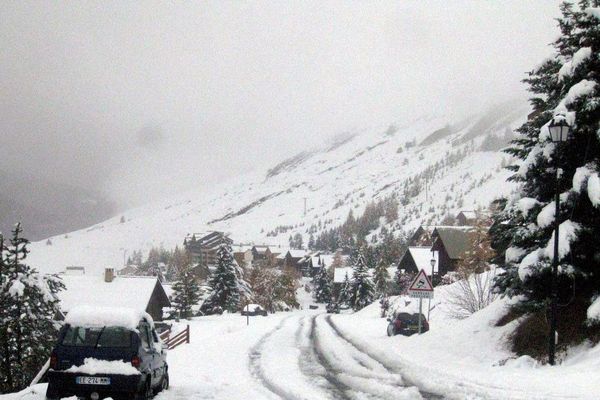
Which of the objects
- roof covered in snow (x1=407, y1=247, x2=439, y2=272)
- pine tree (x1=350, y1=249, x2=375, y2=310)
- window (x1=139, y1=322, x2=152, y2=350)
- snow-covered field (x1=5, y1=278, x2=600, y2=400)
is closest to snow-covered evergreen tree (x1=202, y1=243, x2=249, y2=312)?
pine tree (x1=350, y1=249, x2=375, y2=310)

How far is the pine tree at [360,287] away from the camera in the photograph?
8612cm

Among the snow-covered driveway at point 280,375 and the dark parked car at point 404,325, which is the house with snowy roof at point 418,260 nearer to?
the dark parked car at point 404,325

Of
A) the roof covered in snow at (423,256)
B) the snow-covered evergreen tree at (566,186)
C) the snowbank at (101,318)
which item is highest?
→ the snow-covered evergreen tree at (566,186)

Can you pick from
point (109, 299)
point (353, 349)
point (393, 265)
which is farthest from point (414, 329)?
point (393, 265)

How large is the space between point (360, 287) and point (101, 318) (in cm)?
7811

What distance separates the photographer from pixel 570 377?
37.9ft

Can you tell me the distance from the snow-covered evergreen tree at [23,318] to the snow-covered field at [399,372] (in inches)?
184

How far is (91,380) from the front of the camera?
32.3ft

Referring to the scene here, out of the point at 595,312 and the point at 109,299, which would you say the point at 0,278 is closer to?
the point at 595,312

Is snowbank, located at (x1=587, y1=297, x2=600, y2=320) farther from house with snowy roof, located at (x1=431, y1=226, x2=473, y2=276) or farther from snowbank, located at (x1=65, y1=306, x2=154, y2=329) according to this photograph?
house with snowy roof, located at (x1=431, y1=226, x2=473, y2=276)

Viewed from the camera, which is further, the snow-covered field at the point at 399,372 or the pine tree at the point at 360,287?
the pine tree at the point at 360,287

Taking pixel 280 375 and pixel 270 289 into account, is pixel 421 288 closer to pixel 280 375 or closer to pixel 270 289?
pixel 280 375

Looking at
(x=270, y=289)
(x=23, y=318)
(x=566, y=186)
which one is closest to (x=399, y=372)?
(x=566, y=186)

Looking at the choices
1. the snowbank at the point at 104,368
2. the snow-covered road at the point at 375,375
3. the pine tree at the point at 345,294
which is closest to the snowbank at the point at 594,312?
the snow-covered road at the point at 375,375
